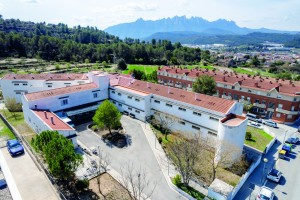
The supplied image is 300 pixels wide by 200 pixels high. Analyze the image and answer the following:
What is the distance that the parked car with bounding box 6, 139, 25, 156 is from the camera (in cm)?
3118

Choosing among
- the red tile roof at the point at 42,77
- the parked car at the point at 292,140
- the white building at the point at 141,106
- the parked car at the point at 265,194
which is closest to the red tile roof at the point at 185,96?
the white building at the point at 141,106

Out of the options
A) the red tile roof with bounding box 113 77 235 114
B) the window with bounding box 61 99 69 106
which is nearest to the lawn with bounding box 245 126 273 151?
the red tile roof with bounding box 113 77 235 114

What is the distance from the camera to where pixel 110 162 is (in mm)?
30797

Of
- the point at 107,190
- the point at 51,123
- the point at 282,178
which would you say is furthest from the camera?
the point at 51,123

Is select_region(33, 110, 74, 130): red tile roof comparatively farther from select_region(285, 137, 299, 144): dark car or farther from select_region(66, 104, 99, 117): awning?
select_region(285, 137, 299, 144): dark car

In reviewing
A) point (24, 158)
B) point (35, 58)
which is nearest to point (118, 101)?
point (24, 158)

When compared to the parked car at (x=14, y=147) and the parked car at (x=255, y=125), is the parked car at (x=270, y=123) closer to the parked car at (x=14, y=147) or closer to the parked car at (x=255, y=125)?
the parked car at (x=255, y=125)

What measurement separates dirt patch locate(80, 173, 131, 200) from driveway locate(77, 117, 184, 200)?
254 cm

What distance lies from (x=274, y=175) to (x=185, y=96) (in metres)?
19.6

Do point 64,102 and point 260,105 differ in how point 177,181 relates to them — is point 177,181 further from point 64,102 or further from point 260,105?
point 260,105

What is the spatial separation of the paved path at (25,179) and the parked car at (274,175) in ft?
94.9

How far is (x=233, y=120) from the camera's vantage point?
3203 cm

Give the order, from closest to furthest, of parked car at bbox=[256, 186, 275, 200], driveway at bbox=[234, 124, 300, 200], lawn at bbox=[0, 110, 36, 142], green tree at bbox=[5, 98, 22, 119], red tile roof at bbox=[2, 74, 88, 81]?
parked car at bbox=[256, 186, 275, 200] → driveway at bbox=[234, 124, 300, 200] → lawn at bbox=[0, 110, 36, 142] → green tree at bbox=[5, 98, 22, 119] → red tile roof at bbox=[2, 74, 88, 81]

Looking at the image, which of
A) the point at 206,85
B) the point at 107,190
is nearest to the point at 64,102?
the point at 107,190
